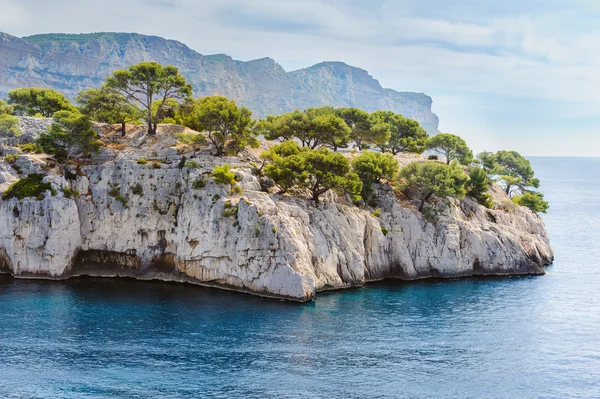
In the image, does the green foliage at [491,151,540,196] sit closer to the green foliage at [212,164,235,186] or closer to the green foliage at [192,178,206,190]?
the green foliage at [212,164,235,186]

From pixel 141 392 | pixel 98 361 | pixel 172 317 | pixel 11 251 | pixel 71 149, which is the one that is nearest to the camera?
pixel 141 392

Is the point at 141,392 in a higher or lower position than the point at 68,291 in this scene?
lower

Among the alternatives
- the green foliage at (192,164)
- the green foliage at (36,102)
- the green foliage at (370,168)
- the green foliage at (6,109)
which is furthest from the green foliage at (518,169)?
the green foliage at (6,109)

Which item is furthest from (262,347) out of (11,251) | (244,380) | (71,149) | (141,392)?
(71,149)

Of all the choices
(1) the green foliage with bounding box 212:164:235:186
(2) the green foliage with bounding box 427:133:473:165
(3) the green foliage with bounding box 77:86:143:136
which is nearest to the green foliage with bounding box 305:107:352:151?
(2) the green foliage with bounding box 427:133:473:165

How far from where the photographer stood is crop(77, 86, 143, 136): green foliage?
9550 centimetres

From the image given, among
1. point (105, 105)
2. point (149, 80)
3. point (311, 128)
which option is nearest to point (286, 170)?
point (311, 128)

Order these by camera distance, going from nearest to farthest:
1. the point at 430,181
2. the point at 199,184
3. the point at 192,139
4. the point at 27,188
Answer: the point at 27,188
the point at 199,184
the point at 192,139
the point at 430,181

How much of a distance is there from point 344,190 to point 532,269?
121 feet

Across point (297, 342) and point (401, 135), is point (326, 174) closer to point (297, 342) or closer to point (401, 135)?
point (297, 342)

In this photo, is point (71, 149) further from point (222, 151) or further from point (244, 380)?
point (244, 380)

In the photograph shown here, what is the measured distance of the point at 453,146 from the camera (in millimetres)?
116750

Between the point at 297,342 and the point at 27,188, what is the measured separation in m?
50.5

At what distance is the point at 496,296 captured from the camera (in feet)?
260
